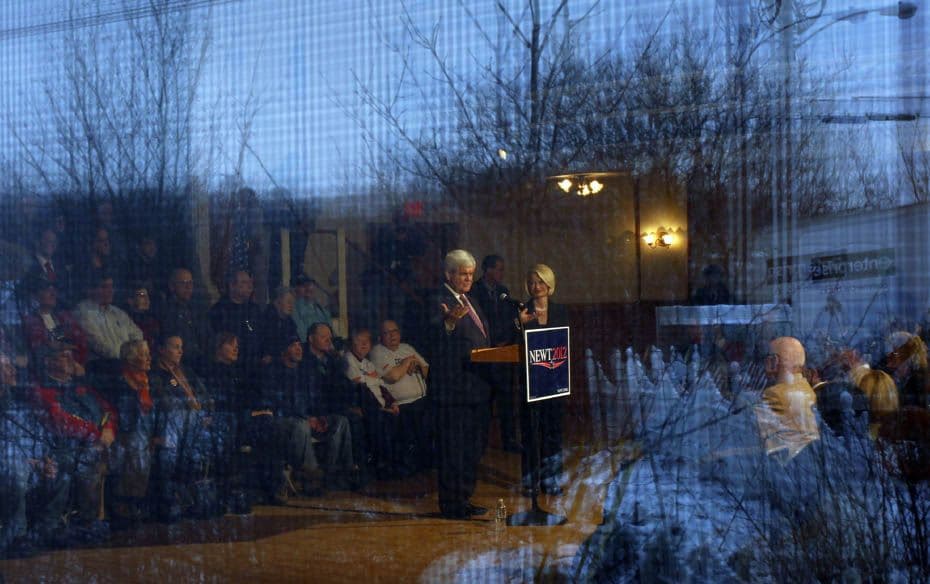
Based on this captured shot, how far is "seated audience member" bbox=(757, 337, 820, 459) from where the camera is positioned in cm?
238

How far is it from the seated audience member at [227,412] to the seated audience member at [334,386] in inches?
11.3

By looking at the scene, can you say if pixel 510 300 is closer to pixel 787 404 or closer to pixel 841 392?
pixel 787 404

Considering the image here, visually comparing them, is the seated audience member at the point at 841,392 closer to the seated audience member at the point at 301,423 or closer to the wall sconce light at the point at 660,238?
the wall sconce light at the point at 660,238

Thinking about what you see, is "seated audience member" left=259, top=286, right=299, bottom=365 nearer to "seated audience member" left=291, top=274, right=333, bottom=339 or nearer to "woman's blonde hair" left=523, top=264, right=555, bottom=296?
"seated audience member" left=291, top=274, right=333, bottom=339

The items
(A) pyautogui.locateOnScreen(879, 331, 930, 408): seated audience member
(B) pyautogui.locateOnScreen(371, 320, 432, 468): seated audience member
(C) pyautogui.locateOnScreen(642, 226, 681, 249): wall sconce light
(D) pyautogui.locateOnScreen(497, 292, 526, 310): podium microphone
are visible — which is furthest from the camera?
(B) pyautogui.locateOnScreen(371, 320, 432, 468): seated audience member

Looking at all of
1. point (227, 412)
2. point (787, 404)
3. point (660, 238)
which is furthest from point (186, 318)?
point (787, 404)

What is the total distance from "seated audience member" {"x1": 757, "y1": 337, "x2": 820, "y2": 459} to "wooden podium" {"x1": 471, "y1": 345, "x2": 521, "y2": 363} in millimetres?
666

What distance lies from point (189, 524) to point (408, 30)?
5.60 ft

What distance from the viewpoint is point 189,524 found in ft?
10.8

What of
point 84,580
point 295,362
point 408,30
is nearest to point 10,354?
point 84,580

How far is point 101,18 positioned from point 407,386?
5.76ft

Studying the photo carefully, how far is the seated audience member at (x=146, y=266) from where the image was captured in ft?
11.1

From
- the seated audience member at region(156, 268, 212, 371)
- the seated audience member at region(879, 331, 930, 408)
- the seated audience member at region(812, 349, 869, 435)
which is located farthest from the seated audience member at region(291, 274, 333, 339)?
the seated audience member at region(879, 331, 930, 408)

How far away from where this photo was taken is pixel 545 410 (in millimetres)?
2691
